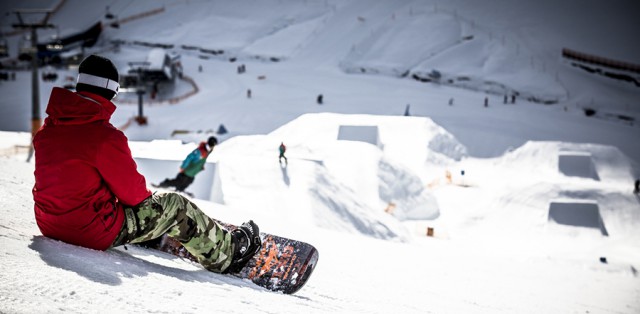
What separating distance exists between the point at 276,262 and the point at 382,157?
14034mm

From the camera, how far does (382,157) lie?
1662 centimetres

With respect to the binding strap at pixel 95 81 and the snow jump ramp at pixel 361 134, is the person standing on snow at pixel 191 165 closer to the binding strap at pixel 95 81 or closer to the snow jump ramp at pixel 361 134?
the binding strap at pixel 95 81

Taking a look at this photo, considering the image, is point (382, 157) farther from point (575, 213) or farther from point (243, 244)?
point (243, 244)

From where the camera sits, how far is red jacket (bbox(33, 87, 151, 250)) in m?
2.01

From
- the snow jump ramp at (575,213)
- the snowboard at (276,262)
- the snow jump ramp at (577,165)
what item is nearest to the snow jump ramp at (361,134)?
the snow jump ramp at (575,213)

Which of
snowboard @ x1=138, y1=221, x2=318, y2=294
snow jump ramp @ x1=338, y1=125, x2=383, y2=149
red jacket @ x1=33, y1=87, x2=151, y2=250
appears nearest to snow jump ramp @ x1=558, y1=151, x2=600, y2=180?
snow jump ramp @ x1=338, y1=125, x2=383, y2=149

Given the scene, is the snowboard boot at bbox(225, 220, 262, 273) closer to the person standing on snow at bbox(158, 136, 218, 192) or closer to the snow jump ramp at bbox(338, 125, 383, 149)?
the person standing on snow at bbox(158, 136, 218, 192)

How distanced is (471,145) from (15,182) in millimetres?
21610

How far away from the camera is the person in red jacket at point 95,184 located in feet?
6.63

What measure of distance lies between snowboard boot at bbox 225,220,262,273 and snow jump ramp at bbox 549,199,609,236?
16491 millimetres

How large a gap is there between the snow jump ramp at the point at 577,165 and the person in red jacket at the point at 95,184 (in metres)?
21.5

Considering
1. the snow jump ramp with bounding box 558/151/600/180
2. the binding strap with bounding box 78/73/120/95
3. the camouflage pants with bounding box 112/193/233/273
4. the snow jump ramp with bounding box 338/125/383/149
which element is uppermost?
the binding strap with bounding box 78/73/120/95

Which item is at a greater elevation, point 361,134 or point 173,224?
point 361,134

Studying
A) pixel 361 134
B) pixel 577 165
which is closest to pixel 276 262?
pixel 361 134
